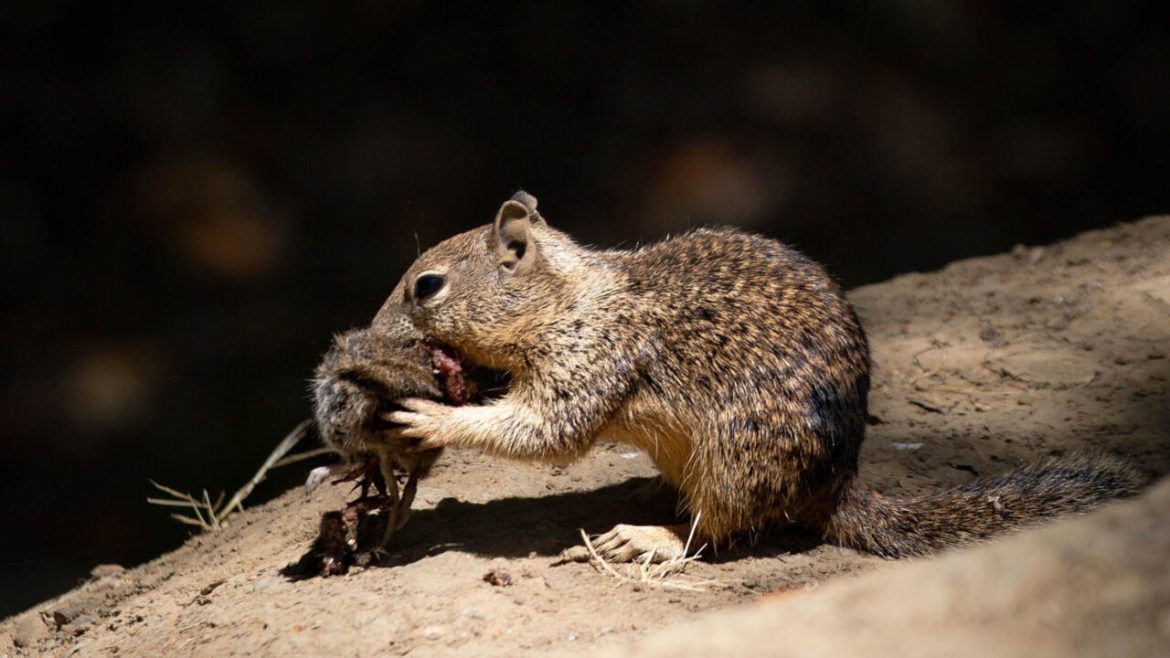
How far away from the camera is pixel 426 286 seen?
11.2 feet

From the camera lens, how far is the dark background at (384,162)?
502 cm

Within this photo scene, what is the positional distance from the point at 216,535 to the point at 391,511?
1.12 m

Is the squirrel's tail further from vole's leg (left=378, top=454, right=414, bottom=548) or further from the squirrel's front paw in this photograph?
→ vole's leg (left=378, top=454, right=414, bottom=548)

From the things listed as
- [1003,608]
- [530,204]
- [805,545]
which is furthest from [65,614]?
[1003,608]

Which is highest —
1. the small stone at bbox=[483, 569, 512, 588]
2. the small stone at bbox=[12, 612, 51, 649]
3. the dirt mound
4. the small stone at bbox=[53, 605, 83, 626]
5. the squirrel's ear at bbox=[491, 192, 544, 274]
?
the squirrel's ear at bbox=[491, 192, 544, 274]

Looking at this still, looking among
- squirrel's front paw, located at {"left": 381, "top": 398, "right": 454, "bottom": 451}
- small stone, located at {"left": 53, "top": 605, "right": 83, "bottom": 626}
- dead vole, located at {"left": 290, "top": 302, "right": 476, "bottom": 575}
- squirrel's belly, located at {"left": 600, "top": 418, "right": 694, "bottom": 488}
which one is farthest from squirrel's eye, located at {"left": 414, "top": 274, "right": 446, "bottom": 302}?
small stone, located at {"left": 53, "top": 605, "right": 83, "bottom": 626}

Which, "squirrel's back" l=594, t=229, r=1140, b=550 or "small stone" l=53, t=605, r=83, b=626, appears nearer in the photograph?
"squirrel's back" l=594, t=229, r=1140, b=550

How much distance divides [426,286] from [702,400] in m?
0.97

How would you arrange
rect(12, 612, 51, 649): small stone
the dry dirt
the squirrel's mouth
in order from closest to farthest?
1. the dry dirt
2. the squirrel's mouth
3. rect(12, 612, 51, 649): small stone

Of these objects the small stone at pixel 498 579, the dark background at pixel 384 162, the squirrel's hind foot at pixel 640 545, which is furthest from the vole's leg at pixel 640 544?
the dark background at pixel 384 162

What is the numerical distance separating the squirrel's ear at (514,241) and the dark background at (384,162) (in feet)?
4.42

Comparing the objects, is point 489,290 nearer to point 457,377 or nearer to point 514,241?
point 514,241

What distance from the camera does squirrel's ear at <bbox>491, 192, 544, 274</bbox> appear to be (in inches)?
136

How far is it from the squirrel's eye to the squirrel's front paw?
1.18 feet
